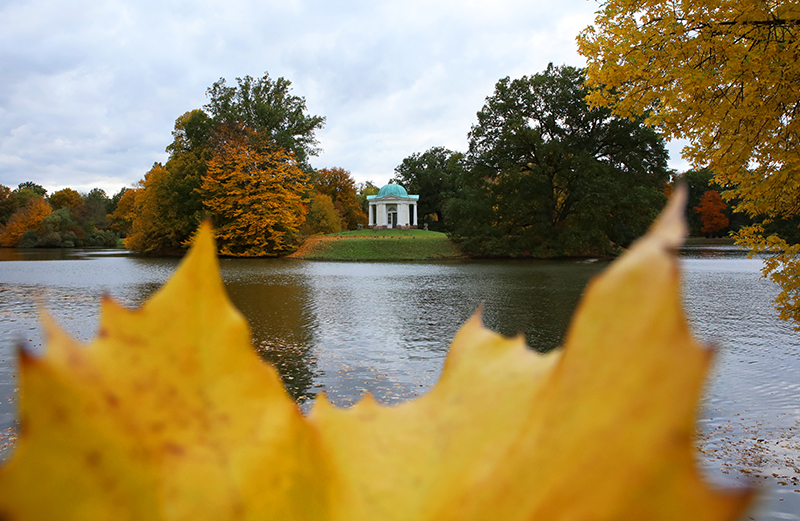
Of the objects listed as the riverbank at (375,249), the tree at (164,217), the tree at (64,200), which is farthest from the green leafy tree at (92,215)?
the riverbank at (375,249)

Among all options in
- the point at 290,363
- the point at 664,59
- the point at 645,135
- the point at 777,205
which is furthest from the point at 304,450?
the point at 645,135

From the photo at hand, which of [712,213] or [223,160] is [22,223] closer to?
[223,160]

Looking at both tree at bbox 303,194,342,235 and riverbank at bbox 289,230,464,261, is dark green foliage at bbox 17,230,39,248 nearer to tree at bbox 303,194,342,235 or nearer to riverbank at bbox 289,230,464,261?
tree at bbox 303,194,342,235

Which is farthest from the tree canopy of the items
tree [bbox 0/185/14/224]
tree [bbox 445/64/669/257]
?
tree [bbox 0/185/14/224]

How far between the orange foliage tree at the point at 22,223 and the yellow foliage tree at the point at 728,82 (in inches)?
2076

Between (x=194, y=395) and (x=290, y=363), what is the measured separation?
7.49 m

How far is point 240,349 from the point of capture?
0.24 metres

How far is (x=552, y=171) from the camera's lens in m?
27.6

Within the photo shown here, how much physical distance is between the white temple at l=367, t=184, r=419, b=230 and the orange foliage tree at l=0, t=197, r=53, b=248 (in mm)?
29442

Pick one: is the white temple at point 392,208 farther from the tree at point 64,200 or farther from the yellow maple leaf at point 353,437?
the yellow maple leaf at point 353,437

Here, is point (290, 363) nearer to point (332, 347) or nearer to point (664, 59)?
point (332, 347)

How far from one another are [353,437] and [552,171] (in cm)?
2890

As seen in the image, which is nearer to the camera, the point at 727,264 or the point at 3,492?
the point at 3,492

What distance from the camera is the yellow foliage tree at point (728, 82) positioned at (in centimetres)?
438
